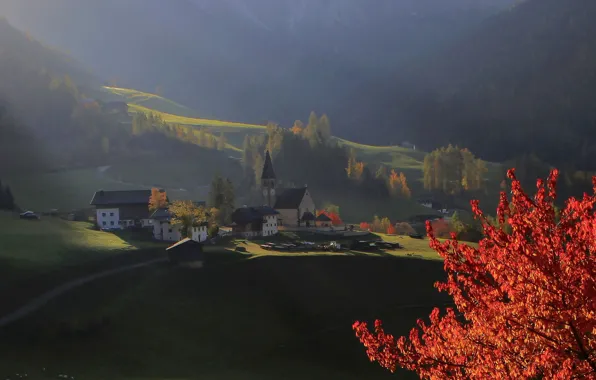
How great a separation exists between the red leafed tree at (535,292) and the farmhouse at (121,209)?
10027 cm

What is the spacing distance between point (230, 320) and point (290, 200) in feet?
203

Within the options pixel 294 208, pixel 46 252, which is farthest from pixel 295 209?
pixel 46 252

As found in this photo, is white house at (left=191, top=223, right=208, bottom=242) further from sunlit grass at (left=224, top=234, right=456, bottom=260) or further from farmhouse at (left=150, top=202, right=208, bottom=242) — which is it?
sunlit grass at (left=224, top=234, right=456, bottom=260)

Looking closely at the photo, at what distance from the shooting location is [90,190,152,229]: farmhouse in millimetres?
114438

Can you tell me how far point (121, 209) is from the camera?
116 meters

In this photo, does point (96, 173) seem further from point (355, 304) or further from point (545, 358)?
point (545, 358)

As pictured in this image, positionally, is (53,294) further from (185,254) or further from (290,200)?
(290,200)

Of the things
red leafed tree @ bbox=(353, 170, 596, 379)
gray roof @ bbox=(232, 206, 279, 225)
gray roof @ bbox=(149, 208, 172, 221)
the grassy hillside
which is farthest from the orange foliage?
red leafed tree @ bbox=(353, 170, 596, 379)

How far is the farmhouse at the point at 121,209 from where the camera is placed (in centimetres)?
11444

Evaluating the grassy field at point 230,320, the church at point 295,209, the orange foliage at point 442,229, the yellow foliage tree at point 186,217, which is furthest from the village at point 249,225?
the orange foliage at point 442,229

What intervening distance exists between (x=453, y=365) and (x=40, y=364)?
146 feet

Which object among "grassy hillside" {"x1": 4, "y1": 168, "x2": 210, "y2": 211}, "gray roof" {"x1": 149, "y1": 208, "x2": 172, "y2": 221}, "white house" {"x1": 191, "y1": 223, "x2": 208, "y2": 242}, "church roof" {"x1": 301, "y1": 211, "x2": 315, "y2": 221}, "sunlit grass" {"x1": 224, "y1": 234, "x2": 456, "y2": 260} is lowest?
"sunlit grass" {"x1": 224, "y1": 234, "x2": 456, "y2": 260}

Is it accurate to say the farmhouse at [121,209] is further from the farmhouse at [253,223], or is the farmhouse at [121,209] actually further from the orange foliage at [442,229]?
the orange foliage at [442,229]

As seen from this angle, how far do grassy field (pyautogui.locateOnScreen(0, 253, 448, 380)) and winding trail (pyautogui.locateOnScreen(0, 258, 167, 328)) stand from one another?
1206mm
